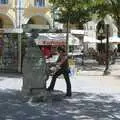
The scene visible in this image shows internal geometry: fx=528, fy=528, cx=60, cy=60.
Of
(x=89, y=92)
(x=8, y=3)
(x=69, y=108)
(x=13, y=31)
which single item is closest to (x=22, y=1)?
(x=8, y=3)

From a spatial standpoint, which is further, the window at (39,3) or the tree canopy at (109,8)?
the window at (39,3)

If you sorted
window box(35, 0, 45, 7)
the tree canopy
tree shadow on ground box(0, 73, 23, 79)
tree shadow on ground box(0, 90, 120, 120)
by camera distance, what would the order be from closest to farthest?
1. tree shadow on ground box(0, 90, 120, 120)
2. tree shadow on ground box(0, 73, 23, 79)
3. the tree canopy
4. window box(35, 0, 45, 7)

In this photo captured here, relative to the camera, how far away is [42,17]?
59.5 metres

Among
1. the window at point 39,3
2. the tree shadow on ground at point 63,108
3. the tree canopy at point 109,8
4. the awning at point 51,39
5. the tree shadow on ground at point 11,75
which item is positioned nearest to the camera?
the tree shadow on ground at point 63,108

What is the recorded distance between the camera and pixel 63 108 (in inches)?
545

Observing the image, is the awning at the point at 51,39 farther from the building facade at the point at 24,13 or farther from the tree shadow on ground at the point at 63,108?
the building facade at the point at 24,13

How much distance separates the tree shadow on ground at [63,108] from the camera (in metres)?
12.4

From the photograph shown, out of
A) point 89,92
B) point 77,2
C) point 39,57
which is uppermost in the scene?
point 77,2

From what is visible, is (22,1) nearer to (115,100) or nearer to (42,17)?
(42,17)

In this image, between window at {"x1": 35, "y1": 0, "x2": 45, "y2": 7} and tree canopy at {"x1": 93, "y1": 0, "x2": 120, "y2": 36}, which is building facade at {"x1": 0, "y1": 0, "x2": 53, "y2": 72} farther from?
tree canopy at {"x1": 93, "y1": 0, "x2": 120, "y2": 36}

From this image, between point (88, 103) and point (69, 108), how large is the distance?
1301 mm

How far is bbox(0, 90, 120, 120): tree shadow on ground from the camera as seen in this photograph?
12.4 metres

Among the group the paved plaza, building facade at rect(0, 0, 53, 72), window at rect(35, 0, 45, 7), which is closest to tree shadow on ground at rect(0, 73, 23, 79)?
the paved plaza

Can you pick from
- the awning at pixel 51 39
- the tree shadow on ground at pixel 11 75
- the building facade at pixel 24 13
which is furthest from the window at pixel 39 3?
the tree shadow on ground at pixel 11 75
